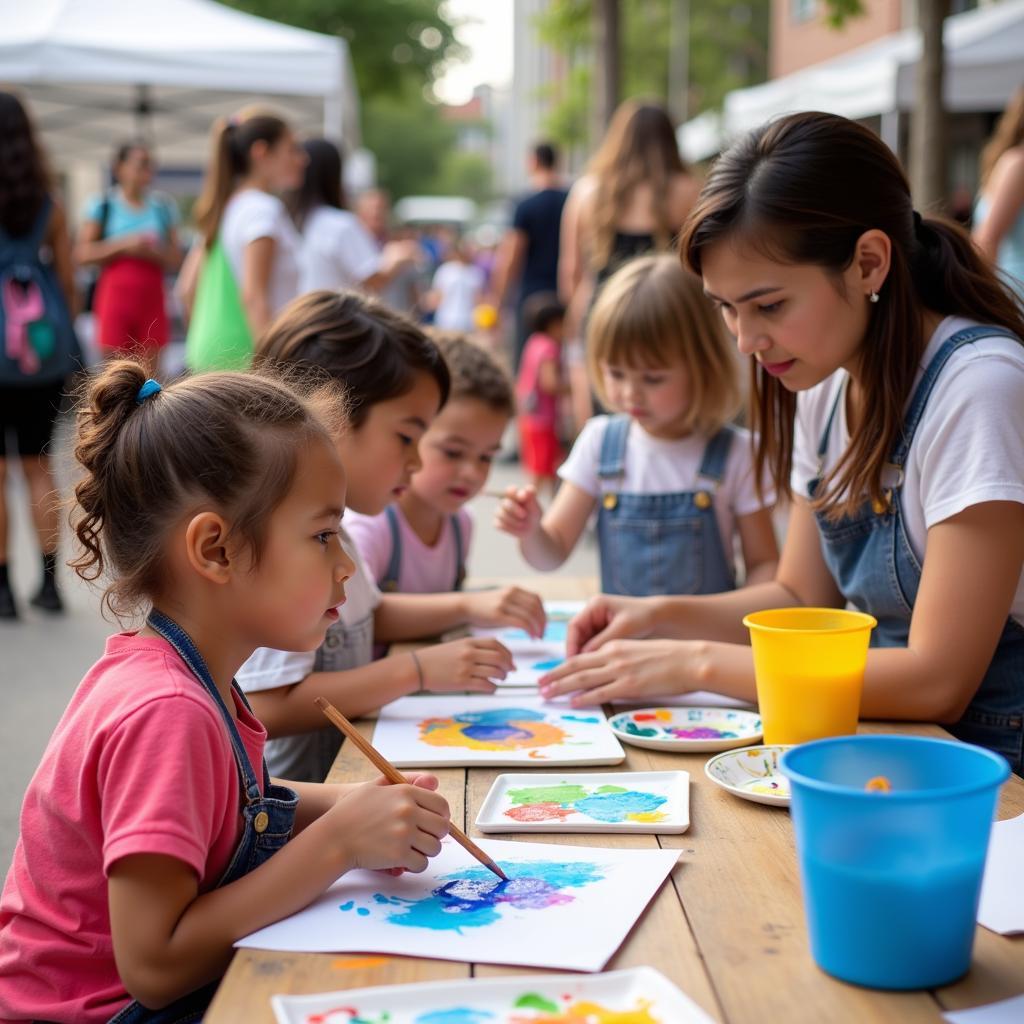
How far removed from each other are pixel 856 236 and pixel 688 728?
2.45 feet

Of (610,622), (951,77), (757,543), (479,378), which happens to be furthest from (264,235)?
(951,77)

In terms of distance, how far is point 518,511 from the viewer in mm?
2730

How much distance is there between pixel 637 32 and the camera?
29.4m

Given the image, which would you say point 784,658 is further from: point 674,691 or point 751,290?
point 751,290

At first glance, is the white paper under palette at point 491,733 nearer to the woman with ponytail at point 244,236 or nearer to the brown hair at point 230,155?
the woman with ponytail at point 244,236

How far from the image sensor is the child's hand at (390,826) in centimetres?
131

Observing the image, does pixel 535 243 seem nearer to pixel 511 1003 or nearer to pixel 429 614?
pixel 429 614

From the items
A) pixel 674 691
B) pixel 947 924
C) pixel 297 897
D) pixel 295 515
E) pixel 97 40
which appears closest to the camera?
pixel 947 924

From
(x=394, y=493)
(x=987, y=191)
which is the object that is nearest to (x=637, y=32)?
(x=987, y=191)

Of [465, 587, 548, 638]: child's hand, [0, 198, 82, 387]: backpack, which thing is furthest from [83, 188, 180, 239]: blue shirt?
[465, 587, 548, 638]: child's hand

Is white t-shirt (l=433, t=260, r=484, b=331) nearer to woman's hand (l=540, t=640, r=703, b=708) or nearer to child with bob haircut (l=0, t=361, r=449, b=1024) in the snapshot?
woman's hand (l=540, t=640, r=703, b=708)

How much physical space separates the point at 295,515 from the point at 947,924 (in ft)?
2.54

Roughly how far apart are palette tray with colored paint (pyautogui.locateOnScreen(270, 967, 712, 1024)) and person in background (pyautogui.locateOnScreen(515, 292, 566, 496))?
247 inches

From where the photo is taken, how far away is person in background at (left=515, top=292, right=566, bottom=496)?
7.45 metres
